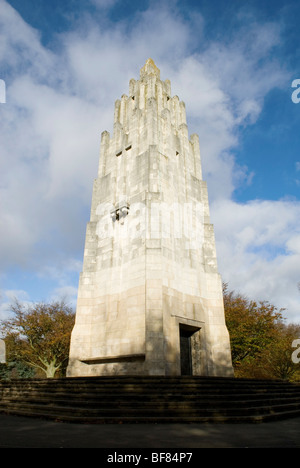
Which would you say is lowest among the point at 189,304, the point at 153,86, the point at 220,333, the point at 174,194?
the point at 220,333

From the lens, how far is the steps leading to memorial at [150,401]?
23.7ft

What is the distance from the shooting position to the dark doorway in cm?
1615

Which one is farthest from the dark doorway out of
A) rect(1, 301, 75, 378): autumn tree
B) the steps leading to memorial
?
rect(1, 301, 75, 378): autumn tree

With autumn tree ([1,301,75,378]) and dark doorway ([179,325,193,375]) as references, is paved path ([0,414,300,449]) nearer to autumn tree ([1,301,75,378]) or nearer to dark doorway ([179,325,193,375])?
dark doorway ([179,325,193,375])

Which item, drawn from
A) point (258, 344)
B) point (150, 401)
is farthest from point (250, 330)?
point (150, 401)

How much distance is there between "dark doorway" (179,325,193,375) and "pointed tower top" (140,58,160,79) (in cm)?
2025

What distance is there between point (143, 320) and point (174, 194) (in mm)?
8643

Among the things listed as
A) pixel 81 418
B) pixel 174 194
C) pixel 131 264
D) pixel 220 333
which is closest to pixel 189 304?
pixel 220 333

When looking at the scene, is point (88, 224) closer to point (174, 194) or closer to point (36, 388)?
point (174, 194)

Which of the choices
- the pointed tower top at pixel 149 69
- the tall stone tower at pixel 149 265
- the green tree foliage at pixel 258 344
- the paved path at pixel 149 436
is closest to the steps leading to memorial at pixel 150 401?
the paved path at pixel 149 436

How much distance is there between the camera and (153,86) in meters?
22.2

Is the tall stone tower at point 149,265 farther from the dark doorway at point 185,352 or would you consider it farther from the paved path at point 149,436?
the paved path at point 149,436
